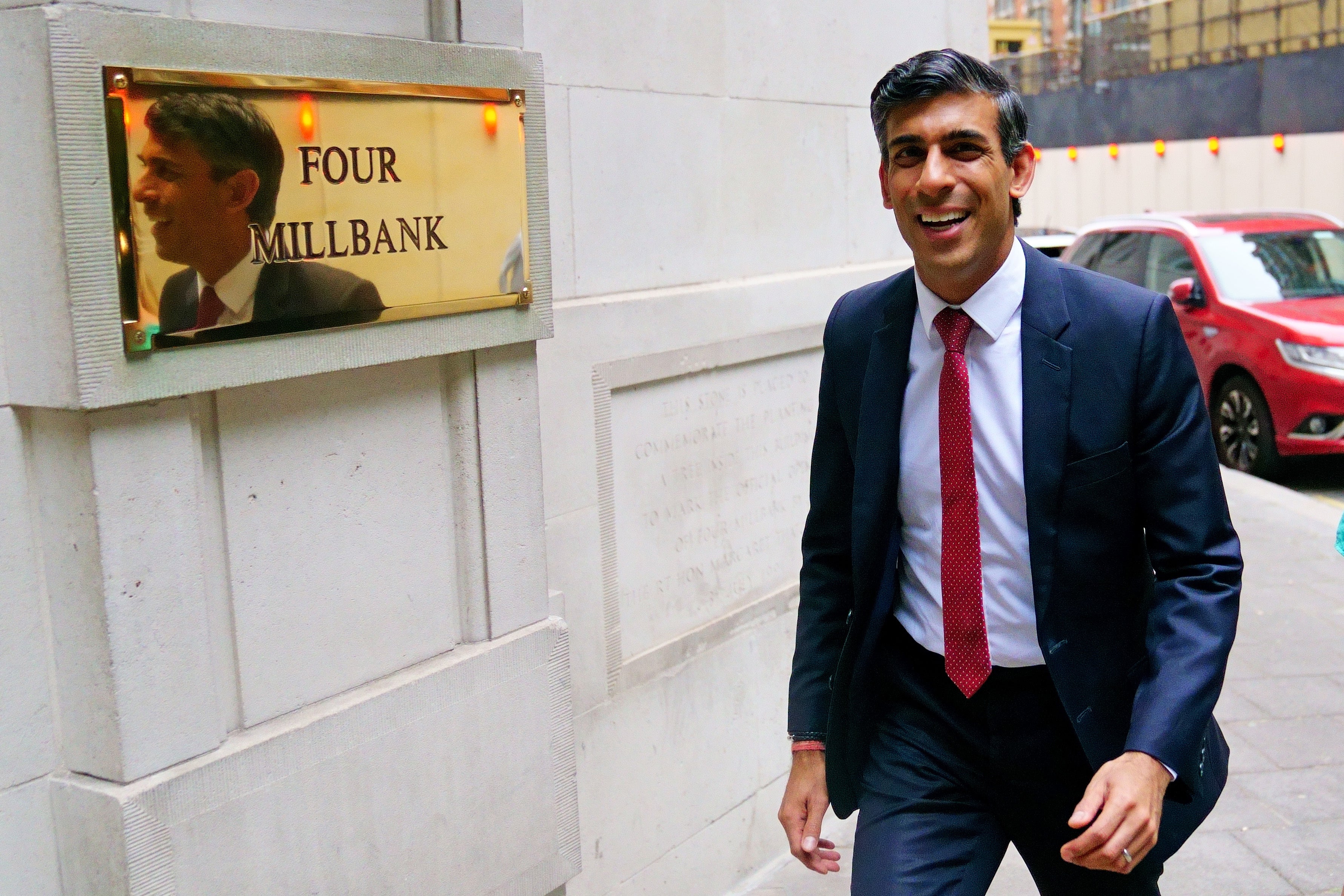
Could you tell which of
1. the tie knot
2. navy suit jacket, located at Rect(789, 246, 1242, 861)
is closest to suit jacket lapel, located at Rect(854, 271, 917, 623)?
navy suit jacket, located at Rect(789, 246, 1242, 861)

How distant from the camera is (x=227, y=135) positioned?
2.50 m

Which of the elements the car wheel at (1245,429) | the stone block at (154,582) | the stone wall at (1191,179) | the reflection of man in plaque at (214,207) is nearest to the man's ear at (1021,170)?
the reflection of man in plaque at (214,207)

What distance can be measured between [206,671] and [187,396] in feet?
1.58

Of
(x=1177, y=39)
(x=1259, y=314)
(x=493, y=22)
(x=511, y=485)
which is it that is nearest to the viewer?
(x=493, y=22)

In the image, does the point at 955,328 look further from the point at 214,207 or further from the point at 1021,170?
the point at 214,207

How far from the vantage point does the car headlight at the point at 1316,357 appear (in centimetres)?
1013

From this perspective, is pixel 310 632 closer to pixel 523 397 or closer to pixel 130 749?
pixel 130 749

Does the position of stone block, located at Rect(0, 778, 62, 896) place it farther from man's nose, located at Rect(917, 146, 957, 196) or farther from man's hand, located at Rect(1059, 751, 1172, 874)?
man's nose, located at Rect(917, 146, 957, 196)

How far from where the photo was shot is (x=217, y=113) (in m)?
2.47

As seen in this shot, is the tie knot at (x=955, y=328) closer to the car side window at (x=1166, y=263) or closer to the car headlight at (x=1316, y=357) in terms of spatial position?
the car headlight at (x=1316, y=357)

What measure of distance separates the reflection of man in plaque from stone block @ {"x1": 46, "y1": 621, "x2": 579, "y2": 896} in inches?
31.1

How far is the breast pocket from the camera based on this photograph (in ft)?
8.32

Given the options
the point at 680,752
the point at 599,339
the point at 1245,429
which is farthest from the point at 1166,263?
the point at 599,339

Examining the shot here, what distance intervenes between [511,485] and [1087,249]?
11021mm
